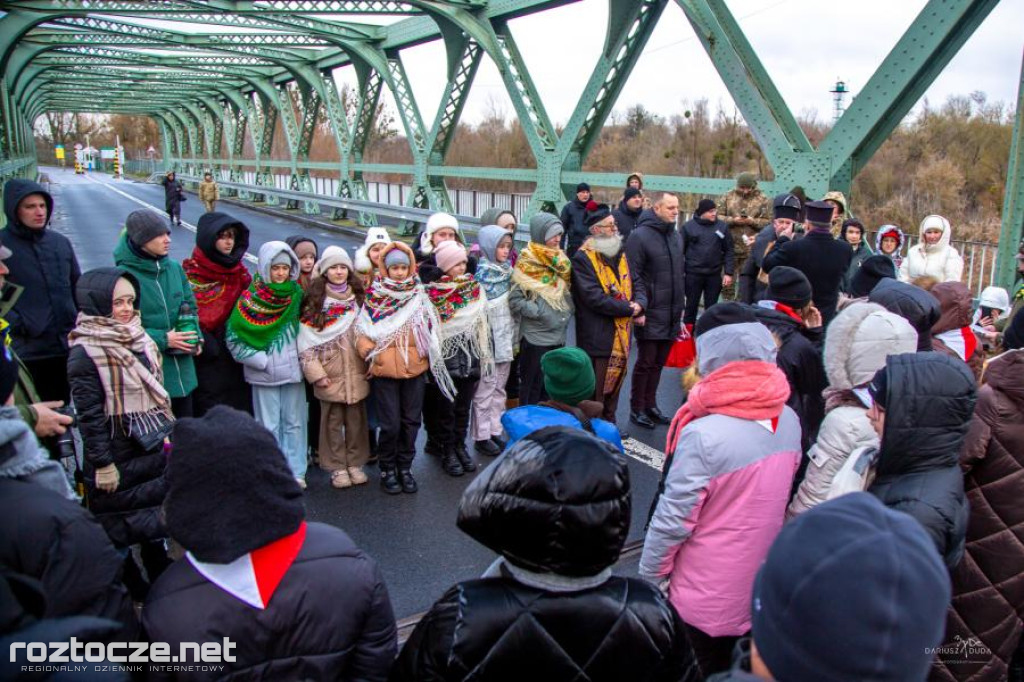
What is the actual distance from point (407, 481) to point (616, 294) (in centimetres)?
205

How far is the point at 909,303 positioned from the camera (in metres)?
3.30

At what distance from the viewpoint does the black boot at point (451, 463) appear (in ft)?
15.9

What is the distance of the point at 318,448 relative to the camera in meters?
4.88

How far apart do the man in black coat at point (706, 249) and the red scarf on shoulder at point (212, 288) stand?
14.6 ft

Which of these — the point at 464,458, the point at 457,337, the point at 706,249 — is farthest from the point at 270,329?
the point at 706,249

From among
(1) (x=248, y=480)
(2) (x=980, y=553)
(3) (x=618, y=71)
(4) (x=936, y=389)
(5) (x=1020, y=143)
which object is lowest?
(2) (x=980, y=553)

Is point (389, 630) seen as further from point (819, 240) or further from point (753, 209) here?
point (753, 209)

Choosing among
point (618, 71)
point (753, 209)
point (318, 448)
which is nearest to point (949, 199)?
point (618, 71)

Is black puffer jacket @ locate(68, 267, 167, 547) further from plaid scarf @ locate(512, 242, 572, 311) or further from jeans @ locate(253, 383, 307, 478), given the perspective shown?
plaid scarf @ locate(512, 242, 572, 311)

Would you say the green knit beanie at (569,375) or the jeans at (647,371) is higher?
the green knit beanie at (569,375)

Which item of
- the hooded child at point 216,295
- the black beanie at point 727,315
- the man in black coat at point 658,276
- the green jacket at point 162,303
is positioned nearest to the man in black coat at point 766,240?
the man in black coat at point 658,276

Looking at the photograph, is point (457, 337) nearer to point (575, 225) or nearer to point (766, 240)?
point (766, 240)

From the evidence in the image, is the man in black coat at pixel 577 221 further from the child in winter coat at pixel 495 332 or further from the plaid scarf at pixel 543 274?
the plaid scarf at pixel 543 274

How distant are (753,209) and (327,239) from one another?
42.4 feet
